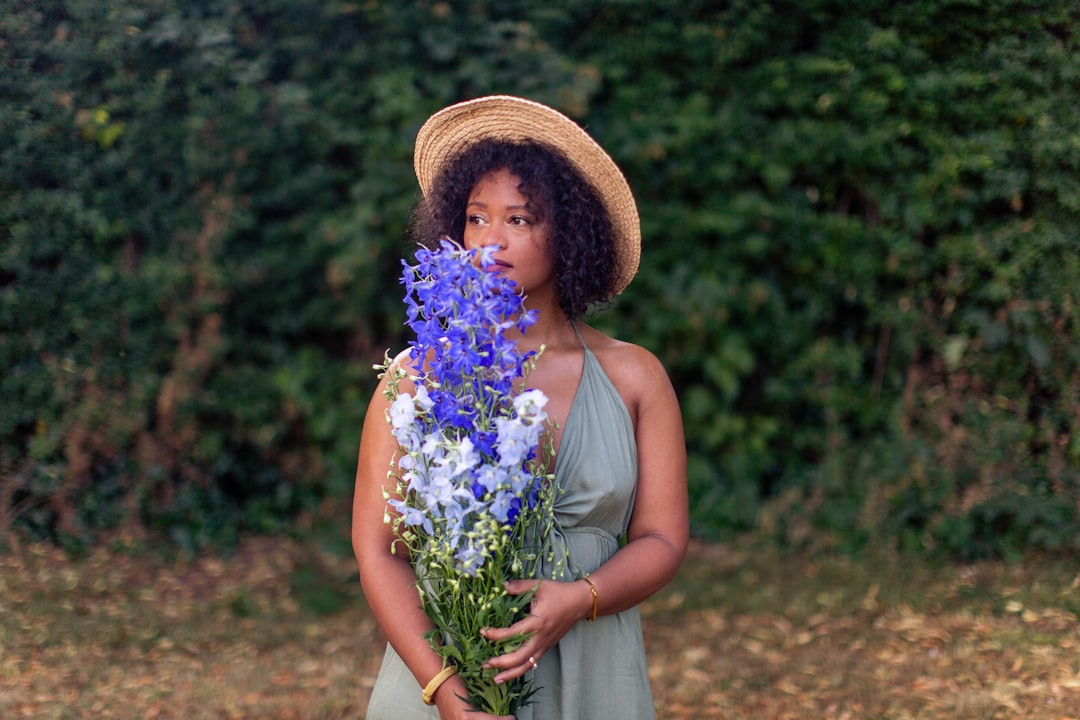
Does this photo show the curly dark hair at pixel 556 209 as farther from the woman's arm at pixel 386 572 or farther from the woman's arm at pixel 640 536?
the woman's arm at pixel 386 572

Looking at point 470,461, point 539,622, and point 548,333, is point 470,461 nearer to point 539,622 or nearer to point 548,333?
point 539,622

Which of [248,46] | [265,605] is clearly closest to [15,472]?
[265,605]

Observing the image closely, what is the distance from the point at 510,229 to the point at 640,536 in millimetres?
683

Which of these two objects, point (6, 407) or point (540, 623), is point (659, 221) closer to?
point (6, 407)

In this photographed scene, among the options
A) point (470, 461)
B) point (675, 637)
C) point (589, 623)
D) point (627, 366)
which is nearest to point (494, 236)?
point (627, 366)

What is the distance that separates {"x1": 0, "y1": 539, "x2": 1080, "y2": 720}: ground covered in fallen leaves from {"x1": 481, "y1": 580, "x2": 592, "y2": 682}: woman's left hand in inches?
87.0

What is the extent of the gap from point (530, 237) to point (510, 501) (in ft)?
1.99

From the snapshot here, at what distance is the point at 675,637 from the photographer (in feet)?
15.1

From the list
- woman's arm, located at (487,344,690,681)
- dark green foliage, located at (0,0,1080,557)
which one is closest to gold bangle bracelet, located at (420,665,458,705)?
woman's arm, located at (487,344,690,681)

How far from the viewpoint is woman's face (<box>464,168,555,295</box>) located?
212 centimetres

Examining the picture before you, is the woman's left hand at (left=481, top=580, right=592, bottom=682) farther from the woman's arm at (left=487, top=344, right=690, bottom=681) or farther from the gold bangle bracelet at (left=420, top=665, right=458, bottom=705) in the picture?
the gold bangle bracelet at (left=420, top=665, right=458, bottom=705)

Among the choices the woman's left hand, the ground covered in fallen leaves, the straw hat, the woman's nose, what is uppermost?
the straw hat

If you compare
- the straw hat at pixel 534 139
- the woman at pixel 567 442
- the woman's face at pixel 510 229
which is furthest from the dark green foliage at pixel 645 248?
the woman's face at pixel 510 229

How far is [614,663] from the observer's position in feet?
7.02
